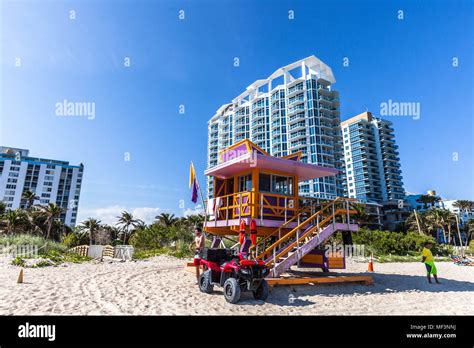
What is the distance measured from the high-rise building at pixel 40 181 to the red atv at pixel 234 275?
357 feet

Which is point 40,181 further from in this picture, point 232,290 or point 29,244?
point 232,290

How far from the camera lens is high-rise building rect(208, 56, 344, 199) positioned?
245 ft

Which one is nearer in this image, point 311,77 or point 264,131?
point 311,77

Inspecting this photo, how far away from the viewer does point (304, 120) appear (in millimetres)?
78188

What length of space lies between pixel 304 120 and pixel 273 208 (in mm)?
70475

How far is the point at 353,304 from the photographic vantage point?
783 cm

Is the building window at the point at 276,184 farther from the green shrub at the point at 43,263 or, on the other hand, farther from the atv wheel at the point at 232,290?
the green shrub at the point at 43,263

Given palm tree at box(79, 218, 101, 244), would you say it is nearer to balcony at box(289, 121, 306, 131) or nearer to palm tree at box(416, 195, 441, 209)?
balcony at box(289, 121, 306, 131)

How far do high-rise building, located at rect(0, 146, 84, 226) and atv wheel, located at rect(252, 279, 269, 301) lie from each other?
4336 inches

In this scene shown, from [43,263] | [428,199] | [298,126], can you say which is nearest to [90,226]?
[43,263]

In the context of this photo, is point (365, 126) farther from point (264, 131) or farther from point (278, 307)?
point (278, 307)

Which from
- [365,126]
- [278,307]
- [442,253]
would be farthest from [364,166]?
[278,307]

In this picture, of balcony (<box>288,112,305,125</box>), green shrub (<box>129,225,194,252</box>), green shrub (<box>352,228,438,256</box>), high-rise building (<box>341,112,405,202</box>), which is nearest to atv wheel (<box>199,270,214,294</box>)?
green shrub (<box>129,225,194,252</box>)

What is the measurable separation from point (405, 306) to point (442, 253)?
40.3m
